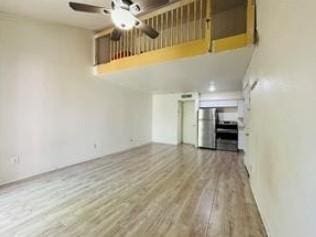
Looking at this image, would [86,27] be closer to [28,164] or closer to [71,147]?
[71,147]

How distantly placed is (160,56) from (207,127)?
4.27 meters

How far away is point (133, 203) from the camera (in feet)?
10.3

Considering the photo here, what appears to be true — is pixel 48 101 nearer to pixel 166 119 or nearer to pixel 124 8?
pixel 124 8

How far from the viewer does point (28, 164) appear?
424 centimetres

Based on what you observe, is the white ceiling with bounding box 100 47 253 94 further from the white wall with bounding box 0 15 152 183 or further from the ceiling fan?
the ceiling fan

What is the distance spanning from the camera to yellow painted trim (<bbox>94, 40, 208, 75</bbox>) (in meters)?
3.64

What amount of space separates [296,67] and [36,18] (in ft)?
15.5

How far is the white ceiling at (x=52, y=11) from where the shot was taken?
3467 mm

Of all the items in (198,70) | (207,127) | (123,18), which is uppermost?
(123,18)

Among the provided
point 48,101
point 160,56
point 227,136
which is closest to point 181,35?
point 160,56

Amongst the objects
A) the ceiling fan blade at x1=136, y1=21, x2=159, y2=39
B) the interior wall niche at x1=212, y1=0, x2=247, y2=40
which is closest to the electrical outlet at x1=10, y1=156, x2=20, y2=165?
the ceiling fan blade at x1=136, y1=21, x2=159, y2=39

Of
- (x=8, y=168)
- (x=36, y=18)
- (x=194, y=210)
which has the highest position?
(x=36, y=18)

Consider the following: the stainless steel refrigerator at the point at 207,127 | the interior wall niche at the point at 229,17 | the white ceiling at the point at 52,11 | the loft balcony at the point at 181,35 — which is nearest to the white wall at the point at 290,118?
the loft balcony at the point at 181,35

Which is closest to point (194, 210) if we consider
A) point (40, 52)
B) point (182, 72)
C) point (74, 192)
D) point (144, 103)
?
point (74, 192)
